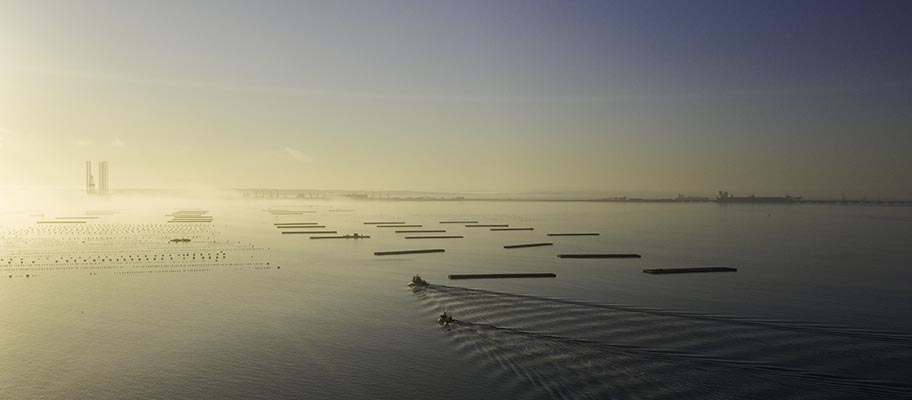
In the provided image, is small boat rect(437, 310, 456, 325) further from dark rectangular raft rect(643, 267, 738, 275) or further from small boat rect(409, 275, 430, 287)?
dark rectangular raft rect(643, 267, 738, 275)

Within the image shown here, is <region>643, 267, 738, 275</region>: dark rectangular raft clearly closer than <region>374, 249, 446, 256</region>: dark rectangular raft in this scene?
Yes

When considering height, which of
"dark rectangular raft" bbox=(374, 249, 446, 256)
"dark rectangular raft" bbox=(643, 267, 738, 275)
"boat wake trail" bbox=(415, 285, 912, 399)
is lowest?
"boat wake trail" bbox=(415, 285, 912, 399)

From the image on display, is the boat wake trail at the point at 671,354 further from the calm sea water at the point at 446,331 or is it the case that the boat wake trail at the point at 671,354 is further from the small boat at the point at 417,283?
the small boat at the point at 417,283

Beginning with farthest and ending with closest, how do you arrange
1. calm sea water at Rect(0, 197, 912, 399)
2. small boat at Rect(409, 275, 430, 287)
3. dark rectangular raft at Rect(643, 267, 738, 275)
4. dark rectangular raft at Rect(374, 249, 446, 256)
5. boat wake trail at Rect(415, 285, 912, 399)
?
1. dark rectangular raft at Rect(374, 249, 446, 256)
2. dark rectangular raft at Rect(643, 267, 738, 275)
3. small boat at Rect(409, 275, 430, 287)
4. calm sea water at Rect(0, 197, 912, 399)
5. boat wake trail at Rect(415, 285, 912, 399)

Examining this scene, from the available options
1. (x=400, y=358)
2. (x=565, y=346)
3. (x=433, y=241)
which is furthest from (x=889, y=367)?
(x=433, y=241)

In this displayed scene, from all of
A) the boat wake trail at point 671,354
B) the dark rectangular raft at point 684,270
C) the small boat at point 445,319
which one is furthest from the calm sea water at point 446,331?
the dark rectangular raft at point 684,270

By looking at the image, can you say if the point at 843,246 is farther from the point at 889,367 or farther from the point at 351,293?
the point at 351,293

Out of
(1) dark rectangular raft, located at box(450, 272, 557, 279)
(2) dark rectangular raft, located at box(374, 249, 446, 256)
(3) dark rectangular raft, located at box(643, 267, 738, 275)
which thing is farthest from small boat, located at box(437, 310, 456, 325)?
(2) dark rectangular raft, located at box(374, 249, 446, 256)
